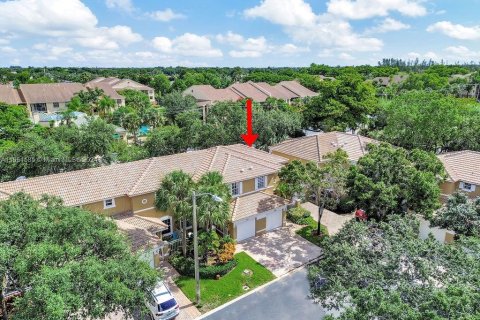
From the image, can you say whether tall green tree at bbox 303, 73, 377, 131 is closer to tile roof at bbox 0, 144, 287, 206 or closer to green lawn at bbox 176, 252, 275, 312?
tile roof at bbox 0, 144, 287, 206

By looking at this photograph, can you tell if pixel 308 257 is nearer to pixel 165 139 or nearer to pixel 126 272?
pixel 126 272

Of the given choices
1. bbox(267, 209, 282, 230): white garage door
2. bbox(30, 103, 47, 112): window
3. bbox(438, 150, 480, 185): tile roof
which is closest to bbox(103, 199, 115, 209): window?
bbox(267, 209, 282, 230): white garage door

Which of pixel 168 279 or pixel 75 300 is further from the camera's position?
pixel 168 279

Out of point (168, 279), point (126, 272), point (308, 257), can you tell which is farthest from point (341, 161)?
point (126, 272)

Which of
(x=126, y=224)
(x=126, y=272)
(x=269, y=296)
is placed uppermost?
(x=126, y=272)

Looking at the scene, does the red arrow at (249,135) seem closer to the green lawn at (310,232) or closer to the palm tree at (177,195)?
the green lawn at (310,232)

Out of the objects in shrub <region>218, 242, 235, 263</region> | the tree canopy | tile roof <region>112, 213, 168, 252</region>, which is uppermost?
the tree canopy
